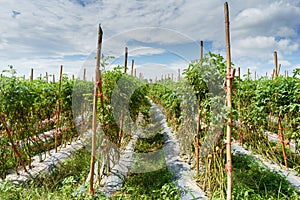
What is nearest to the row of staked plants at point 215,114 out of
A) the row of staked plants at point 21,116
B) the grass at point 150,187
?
the grass at point 150,187

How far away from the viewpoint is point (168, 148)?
591cm

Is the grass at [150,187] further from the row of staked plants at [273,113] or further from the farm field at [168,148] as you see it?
the row of staked plants at [273,113]

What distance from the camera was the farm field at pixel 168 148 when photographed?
336 cm

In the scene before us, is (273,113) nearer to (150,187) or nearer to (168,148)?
Answer: (168,148)

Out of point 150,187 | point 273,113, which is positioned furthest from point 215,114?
point 273,113

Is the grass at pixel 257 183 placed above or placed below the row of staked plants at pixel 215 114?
below

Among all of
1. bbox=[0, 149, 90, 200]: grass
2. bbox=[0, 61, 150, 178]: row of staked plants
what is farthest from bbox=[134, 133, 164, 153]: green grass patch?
bbox=[0, 149, 90, 200]: grass

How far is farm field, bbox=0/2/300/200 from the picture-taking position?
3355 mm

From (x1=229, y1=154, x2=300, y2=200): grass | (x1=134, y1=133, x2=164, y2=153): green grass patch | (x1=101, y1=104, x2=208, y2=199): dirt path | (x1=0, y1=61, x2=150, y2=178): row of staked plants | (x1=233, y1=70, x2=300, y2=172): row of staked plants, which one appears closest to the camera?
(x1=229, y1=154, x2=300, y2=200): grass

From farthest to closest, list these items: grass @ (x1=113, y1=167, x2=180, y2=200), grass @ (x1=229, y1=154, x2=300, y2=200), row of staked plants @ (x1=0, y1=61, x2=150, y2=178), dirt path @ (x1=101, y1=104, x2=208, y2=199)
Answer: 1. row of staked plants @ (x1=0, y1=61, x2=150, y2=178)
2. dirt path @ (x1=101, y1=104, x2=208, y2=199)
3. grass @ (x1=113, y1=167, x2=180, y2=200)
4. grass @ (x1=229, y1=154, x2=300, y2=200)

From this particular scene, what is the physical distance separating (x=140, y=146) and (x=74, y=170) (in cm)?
197

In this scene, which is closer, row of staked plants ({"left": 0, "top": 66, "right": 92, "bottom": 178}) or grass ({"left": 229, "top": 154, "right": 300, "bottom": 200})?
grass ({"left": 229, "top": 154, "right": 300, "bottom": 200})

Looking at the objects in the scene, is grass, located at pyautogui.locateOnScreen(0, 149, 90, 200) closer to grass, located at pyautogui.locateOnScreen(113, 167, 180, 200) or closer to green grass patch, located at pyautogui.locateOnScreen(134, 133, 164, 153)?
grass, located at pyautogui.locateOnScreen(113, 167, 180, 200)

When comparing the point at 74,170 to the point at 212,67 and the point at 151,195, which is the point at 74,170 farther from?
the point at 212,67
